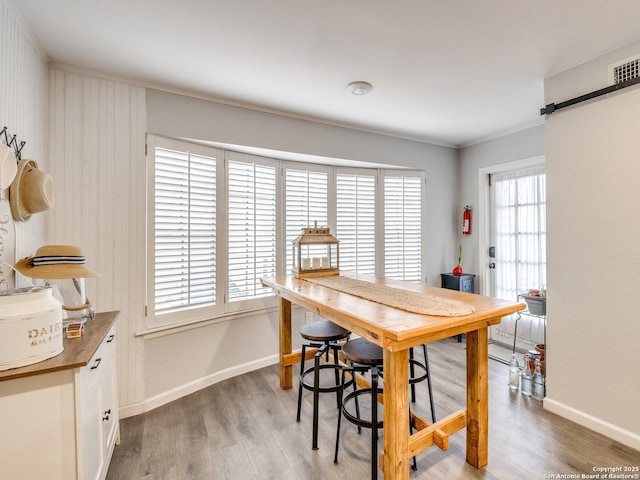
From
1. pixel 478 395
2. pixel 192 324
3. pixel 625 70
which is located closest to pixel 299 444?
pixel 478 395

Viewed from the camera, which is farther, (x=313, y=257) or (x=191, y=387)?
(x=313, y=257)

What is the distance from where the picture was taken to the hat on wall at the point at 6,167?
1.48 m

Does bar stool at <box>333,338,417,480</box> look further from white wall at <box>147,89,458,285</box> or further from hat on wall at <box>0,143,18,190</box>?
white wall at <box>147,89,458,285</box>

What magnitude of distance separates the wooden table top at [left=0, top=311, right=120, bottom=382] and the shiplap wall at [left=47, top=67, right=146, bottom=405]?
76 centimetres

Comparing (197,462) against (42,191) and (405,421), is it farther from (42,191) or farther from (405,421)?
(42,191)

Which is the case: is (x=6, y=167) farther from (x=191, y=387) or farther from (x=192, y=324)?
(x=191, y=387)

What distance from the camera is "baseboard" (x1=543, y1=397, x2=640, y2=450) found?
2.06 metres

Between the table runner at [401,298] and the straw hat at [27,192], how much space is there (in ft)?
6.11

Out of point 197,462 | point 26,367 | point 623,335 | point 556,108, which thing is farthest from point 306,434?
point 556,108

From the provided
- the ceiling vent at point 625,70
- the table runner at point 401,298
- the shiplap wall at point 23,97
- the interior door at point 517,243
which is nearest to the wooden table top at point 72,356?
the shiplap wall at point 23,97

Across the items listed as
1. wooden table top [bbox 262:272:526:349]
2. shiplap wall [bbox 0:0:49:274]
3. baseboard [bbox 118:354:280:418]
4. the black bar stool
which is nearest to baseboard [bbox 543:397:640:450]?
wooden table top [bbox 262:272:526:349]

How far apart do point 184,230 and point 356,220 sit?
2.07 meters

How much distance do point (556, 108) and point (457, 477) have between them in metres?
A: 2.68

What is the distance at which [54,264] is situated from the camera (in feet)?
5.43
